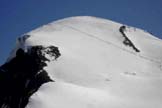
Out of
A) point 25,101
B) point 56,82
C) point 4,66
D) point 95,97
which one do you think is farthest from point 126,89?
point 4,66

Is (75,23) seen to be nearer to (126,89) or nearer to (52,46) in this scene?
(52,46)

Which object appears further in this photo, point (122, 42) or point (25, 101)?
point (122, 42)

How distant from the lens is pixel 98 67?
38188 mm

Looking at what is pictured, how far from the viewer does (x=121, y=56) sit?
1694 inches

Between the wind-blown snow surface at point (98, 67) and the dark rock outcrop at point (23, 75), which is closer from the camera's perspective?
the wind-blown snow surface at point (98, 67)

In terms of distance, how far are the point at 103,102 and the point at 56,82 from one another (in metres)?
4.84

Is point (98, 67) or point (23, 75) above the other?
point (98, 67)

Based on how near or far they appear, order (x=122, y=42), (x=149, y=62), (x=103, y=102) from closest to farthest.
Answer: (x=103, y=102), (x=149, y=62), (x=122, y=42)

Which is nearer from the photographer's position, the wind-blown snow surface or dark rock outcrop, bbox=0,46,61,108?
the wind-blown snow surface

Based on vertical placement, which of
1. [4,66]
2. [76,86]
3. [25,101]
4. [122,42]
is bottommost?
[25,101]

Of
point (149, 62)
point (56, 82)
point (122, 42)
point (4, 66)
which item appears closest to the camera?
point (56, 82)

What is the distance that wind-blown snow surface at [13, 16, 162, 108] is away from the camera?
99.0ft

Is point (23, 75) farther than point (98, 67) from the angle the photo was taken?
No

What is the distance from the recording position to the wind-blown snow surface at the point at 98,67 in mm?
30188
